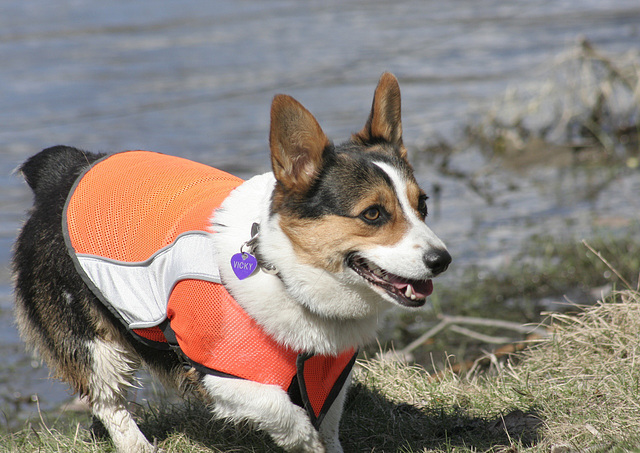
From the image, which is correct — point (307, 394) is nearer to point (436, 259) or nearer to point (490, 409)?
point (436, 259)

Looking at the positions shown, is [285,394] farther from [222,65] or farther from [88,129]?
[222,65]

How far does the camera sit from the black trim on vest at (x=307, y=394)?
10.3ft

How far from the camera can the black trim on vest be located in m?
3.12

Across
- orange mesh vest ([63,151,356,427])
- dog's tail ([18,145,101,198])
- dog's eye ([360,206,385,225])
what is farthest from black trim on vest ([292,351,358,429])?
dog's tail ([18,145,101,198])

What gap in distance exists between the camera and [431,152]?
29.4 ft

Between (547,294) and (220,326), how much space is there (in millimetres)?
3209

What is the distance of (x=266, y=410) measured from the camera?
3.09m

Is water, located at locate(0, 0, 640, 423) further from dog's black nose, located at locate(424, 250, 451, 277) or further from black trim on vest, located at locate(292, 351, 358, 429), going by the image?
A: dog's black nose, located at locate(424, 250, 451, 277)

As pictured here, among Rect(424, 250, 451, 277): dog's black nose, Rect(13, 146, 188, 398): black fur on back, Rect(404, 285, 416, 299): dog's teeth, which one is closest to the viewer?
Rect(424, 250, 451, 277): dog's black nose

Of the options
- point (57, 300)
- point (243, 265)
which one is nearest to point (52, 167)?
point (57, 300)

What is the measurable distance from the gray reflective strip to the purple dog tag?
89 mm

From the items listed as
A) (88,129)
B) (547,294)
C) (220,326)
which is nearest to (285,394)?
(220,326)

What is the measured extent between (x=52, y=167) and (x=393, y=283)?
6.40ft

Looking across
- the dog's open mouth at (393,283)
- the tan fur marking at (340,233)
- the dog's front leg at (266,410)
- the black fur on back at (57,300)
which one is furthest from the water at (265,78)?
the dog's open mouth at (393,283)
